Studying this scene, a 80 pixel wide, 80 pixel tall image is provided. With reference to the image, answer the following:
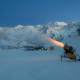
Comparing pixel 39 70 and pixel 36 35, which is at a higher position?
pixel 36 35

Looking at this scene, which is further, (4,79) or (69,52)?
(69,52)

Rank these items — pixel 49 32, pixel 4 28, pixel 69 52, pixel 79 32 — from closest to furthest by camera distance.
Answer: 1. pixel 69 52
2. pixel 79 32
3. pixel 49 32
4. pixel 4 28

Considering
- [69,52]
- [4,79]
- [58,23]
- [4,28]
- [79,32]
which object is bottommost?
[4,79]

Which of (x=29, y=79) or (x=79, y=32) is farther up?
(x=79, y=32)

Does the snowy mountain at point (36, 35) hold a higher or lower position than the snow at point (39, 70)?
higher

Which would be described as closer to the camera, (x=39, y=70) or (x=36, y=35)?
(x=39, y=70)


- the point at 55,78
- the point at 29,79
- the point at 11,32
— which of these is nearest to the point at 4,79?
the point at 29,79

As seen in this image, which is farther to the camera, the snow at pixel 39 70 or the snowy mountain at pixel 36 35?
the snowy mountain at pixel 36 35

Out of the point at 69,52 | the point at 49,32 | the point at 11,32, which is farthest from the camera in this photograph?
the point at 11,32

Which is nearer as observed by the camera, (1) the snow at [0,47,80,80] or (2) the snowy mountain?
(1) the snow at [0,47,80,80]

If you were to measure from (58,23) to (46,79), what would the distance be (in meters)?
131

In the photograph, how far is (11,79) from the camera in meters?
4.14

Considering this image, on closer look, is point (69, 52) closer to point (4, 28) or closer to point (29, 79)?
Answer: point (29, 79)

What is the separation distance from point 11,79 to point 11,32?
4754 inches
